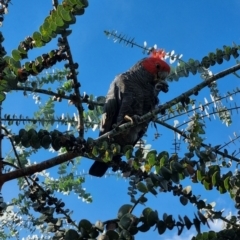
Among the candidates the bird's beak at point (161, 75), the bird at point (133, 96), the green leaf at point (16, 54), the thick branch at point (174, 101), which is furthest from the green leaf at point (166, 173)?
the bird's beak at point (161, 75)

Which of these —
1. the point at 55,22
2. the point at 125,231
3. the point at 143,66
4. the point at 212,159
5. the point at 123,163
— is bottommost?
the point at 125,231

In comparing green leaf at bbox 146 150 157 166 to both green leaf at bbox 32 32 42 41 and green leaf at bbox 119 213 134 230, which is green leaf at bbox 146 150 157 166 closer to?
green leaf at bbox 119 213 134 230

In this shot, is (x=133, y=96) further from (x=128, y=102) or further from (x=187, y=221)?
(x=187, y=221)

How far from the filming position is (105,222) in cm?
99

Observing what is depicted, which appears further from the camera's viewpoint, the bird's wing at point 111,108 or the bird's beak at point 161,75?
the bird's beak at point 161,75

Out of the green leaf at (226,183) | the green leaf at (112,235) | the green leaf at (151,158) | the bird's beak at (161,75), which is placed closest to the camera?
the green leaf at (112,235)

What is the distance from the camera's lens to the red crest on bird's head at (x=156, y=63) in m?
2.70

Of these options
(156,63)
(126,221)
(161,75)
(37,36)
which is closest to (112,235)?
(126,221)

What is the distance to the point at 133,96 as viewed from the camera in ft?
8.50

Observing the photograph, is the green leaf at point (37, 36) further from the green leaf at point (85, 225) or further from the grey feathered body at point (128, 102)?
the grey feathered body at point (128, 102)

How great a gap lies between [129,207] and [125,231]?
0.28ft

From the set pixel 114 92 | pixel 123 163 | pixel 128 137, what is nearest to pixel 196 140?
pixel 123 163

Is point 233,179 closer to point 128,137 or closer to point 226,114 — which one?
point 226,114

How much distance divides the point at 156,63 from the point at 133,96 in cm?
32
